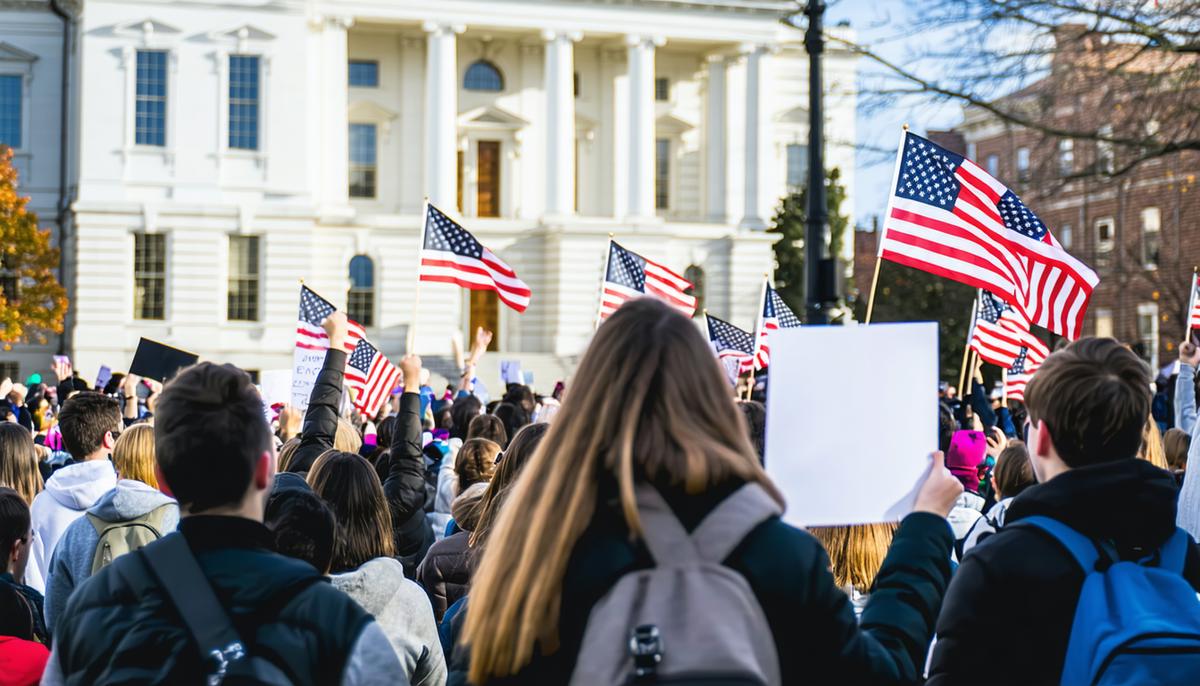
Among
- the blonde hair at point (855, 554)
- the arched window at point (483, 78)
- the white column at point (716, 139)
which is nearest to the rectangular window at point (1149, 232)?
the white column at point (716, 139)

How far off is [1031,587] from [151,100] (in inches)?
1856

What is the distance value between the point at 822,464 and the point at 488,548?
2.94 ft

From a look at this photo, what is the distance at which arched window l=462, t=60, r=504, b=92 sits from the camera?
177ft

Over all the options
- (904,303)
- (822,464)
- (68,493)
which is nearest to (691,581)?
(822,464)

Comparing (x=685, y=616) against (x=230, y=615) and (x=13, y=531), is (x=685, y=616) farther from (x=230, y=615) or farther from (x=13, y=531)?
(x=13, y=531)

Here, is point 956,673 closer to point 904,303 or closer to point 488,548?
point 488,548

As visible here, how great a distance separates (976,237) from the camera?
1030cm

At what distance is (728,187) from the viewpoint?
181 feet

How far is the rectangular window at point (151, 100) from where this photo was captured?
47094mm

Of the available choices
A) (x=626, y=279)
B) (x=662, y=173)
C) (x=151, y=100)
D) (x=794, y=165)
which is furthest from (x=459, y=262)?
(x=794, y=165)

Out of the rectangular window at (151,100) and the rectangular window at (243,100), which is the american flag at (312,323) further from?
the rectangular window at (151,100)

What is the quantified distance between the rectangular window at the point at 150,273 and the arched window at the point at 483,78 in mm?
12650

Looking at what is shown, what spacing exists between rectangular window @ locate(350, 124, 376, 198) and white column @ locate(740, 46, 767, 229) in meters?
13.5

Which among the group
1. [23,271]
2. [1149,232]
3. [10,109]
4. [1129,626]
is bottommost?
[1129,626]
